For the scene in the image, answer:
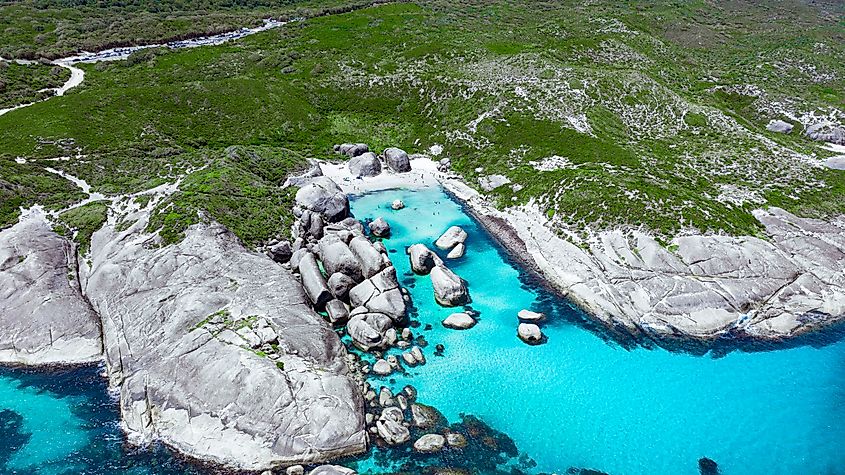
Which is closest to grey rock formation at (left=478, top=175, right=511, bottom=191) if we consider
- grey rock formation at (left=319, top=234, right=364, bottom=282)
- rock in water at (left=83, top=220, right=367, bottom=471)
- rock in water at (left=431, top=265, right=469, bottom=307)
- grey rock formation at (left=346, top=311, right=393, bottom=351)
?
rock in water at (left=431, top=265, right=469, bottom=307)

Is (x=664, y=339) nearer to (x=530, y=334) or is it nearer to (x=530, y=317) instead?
(x=530, y=317)

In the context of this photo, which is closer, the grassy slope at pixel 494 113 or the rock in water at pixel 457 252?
the rock in water at pixel 457 252

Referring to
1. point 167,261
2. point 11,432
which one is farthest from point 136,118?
point 11,432

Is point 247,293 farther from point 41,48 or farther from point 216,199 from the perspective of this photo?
point 41,48

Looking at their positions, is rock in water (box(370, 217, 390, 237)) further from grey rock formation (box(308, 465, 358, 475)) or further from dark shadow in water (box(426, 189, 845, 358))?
grey rock formation (box(308, 465, 358, 475))

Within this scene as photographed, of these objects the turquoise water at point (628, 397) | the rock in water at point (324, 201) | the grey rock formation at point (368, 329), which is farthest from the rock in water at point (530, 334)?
the rock in water at point (324, 201)

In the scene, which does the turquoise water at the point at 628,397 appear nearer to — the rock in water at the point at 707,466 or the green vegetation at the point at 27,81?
the rock in water at the point at 707,466
